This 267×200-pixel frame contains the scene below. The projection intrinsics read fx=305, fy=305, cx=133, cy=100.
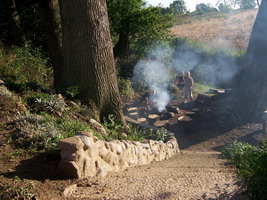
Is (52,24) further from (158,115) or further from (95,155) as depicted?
(95,155)

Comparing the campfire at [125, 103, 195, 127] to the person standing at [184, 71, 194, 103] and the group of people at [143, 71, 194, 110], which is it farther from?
the person standing at [184, 71, 194, 103]

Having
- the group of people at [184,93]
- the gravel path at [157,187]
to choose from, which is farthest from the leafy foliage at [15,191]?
the group of people at [184,93]

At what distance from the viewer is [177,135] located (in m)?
10.9

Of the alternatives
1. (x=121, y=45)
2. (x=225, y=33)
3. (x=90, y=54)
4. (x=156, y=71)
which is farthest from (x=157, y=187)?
(x=225, y=33)

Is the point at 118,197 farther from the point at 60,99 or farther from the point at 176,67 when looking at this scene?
the point at 176,67

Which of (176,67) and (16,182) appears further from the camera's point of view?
(176,67)

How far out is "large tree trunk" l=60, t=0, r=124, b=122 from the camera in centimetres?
641

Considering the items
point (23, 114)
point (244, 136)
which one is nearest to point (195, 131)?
point (244, 136)

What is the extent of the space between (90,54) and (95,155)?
2.96m

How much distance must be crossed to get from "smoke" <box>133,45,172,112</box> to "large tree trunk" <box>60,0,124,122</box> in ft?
28.1

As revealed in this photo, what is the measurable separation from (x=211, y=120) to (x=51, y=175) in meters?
9.15

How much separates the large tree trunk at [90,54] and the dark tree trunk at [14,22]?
7003 millimetres

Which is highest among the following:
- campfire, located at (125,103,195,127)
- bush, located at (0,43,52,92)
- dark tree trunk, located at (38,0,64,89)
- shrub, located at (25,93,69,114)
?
dark tree trunk, located at (38,0,64,89)

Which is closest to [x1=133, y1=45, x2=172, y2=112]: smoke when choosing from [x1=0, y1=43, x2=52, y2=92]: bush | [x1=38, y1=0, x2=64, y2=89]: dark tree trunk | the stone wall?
[x1=0, y1=43, x2=52, y2=92]: bush
